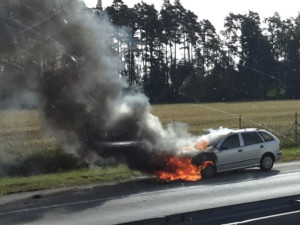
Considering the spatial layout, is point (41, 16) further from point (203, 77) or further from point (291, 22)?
point (291, 22)

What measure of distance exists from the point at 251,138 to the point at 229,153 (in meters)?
1.33

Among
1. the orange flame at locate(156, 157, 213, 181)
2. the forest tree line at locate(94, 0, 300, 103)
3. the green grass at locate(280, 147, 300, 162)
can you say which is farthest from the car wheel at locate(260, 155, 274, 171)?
the forest tree line at locate(94, 0, 300, 103)

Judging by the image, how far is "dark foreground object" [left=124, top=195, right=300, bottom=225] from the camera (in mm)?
5594

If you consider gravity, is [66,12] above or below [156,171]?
above

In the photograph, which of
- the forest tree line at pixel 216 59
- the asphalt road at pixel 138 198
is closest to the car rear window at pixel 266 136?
the asphalt road at pixel 138 198

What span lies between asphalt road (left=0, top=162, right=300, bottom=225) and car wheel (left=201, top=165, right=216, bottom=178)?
23 centimetres

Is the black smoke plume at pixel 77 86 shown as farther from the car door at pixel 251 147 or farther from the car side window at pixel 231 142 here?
the car door at pixel 251 147

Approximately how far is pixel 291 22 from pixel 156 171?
90.5 m

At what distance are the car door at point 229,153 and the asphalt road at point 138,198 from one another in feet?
1.20

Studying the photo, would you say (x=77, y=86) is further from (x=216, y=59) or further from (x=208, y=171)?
(x=216, y=59)

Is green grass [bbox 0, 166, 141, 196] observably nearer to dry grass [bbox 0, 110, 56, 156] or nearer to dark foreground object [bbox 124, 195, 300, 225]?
dry grass [bbox 0, 110, 56, 156]

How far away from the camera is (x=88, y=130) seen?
16.8m

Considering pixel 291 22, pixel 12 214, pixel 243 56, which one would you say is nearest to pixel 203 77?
pixel 243 56

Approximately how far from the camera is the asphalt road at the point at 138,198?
426 inches
